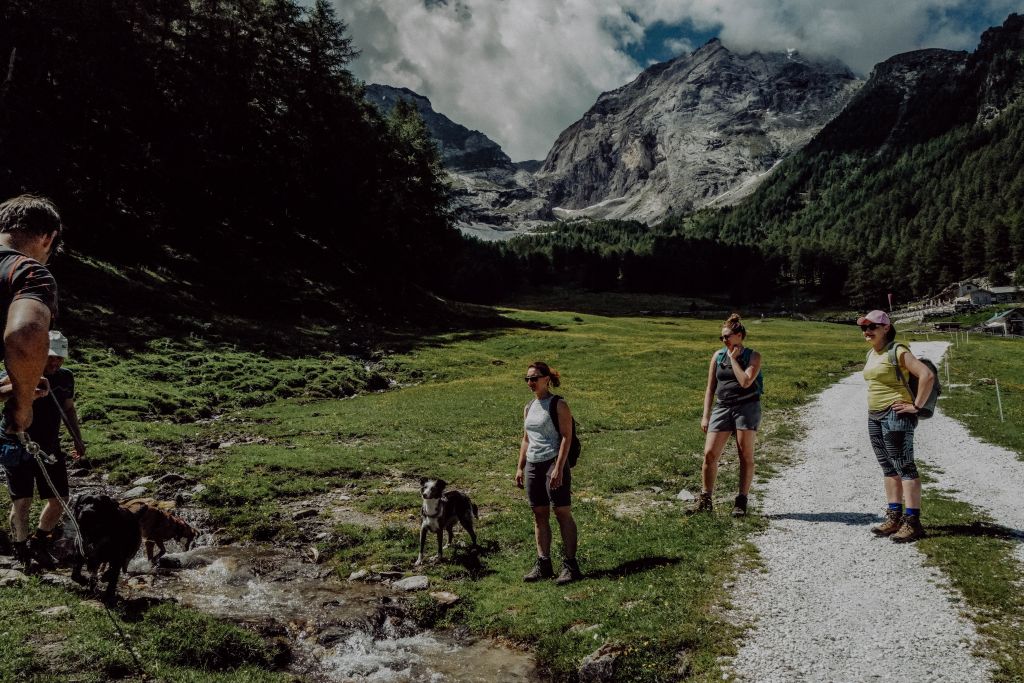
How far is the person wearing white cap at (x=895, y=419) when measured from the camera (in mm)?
10320

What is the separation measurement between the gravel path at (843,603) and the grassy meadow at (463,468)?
0.55m

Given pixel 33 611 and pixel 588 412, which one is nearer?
pixel 33 611

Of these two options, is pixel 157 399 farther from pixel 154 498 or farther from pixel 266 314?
pixel 266 314

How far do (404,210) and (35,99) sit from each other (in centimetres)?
3415

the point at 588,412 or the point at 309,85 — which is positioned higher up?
the point at 309,85

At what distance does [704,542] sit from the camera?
448 inches

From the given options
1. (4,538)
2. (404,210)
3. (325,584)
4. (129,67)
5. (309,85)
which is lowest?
(325,584)

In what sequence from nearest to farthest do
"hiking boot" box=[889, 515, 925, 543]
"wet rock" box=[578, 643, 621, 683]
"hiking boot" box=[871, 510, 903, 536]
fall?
"wet rock" box=[578, 643, 621, 683] → "hiking boot" box=[889, 515, 925, 543] → "hiking boot" box=[871, 510, 903, 536]

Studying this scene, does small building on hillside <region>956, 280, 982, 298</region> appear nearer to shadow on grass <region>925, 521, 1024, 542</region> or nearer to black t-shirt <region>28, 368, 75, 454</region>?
shadow on grass <region>925, 521, 1024, 542</region>

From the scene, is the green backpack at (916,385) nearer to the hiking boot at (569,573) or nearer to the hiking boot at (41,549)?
the hiking boot at (569,573)

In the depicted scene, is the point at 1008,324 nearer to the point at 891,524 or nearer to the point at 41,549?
the point at 891,524

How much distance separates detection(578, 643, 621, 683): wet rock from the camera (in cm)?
726

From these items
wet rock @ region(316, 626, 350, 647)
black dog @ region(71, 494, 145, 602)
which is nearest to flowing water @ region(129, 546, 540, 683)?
wet rock @ region(316, 626, 350, 647)

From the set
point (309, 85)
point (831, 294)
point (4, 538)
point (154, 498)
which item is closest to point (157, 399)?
point (154, 498)
